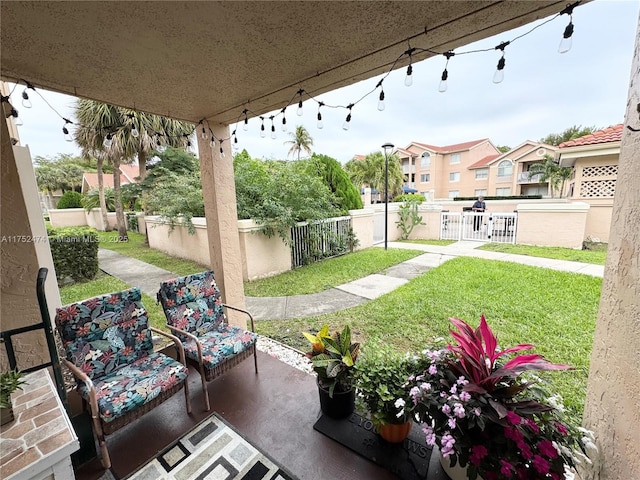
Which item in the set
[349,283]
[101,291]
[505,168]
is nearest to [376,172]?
[505,168]

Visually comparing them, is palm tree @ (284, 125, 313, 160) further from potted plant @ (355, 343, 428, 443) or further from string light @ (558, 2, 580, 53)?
potted plant @ (355, 343, 428, 443)

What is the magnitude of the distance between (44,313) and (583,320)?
192 inches

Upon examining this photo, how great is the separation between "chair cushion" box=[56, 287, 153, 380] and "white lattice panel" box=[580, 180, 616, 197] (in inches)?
394

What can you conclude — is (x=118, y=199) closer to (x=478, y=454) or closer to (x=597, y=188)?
(x=478, y=454)

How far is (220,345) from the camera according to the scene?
7.30ft

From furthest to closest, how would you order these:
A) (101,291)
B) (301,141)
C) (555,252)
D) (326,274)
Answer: (301,141), (555,252), (326,274), (101,291)

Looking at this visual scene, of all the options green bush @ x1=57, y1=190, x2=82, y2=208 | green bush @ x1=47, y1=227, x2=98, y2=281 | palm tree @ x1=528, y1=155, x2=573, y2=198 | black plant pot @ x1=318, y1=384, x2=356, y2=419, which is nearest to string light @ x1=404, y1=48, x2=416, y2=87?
black plant pot @ x1=318, y1=384, x2=356, y2=419

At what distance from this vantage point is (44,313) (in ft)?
4.33

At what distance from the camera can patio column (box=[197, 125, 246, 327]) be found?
2754 millimetres

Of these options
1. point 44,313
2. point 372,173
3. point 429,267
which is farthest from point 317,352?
point 372,173

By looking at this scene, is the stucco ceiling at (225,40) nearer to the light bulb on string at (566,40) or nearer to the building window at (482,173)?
the light bulb on string at (566,40)

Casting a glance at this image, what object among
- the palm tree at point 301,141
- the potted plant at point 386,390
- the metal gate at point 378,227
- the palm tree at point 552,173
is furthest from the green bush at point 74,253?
the palm tree at point 552,173

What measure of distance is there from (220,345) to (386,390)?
55.6 inches

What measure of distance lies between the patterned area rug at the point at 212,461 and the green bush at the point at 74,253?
17.3 feet
